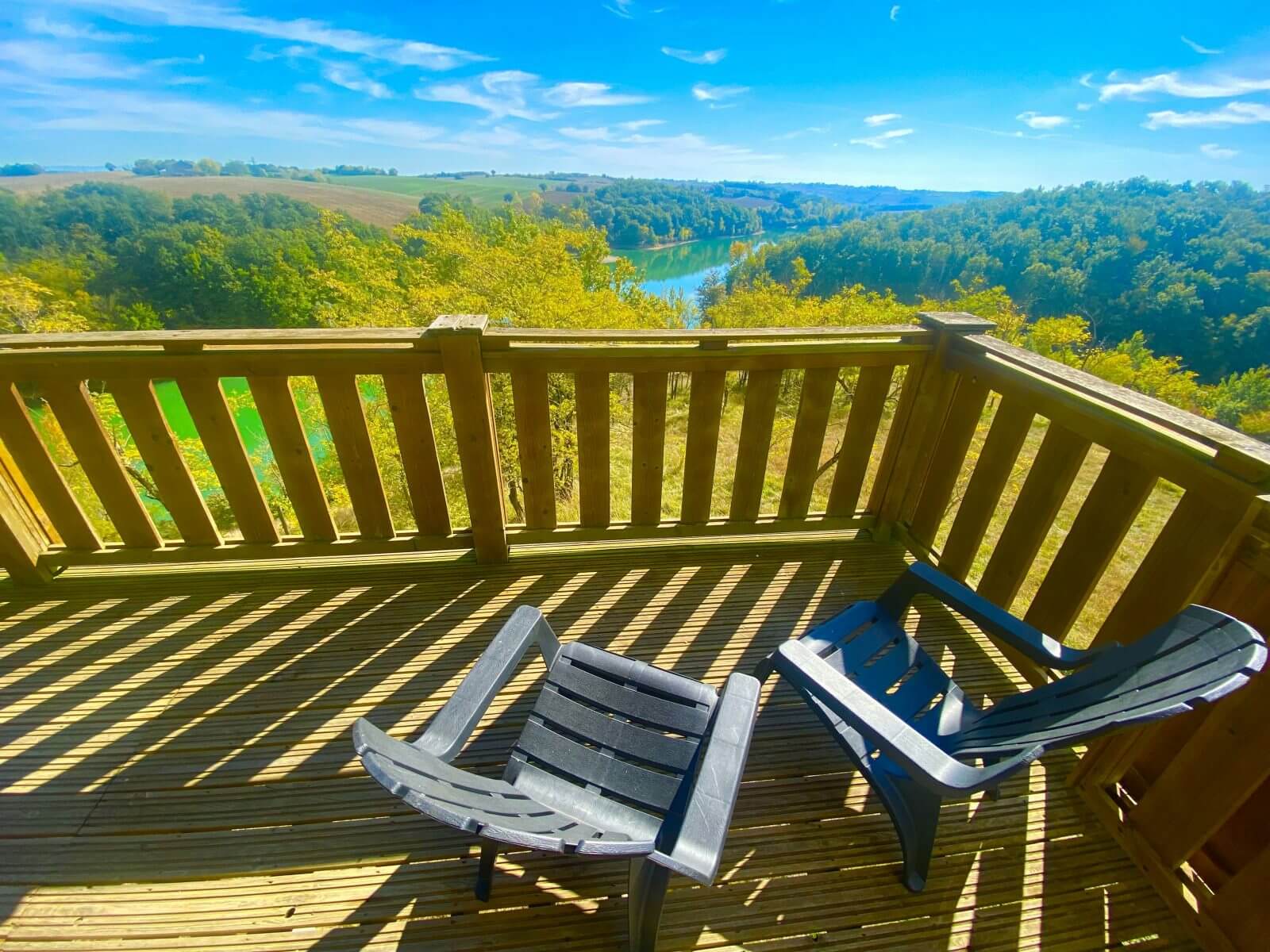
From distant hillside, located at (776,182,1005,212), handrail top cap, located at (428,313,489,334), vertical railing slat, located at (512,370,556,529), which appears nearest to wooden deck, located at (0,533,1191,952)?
vertical railing slat, located at (512,370,556,529)

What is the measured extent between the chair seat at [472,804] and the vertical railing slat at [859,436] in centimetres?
193

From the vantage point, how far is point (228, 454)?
221 centimetres

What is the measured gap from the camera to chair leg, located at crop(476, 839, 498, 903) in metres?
1.31

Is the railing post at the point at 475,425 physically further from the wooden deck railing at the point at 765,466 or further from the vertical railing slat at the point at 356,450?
the vertical railing slat at the point at 356,450

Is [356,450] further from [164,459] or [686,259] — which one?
[686,259]

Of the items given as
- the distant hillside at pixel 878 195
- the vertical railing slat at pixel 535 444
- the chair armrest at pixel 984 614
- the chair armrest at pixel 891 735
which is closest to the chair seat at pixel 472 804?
the chair armrest at pixel 891 735

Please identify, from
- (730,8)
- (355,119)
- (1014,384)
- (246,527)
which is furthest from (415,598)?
(355,119)

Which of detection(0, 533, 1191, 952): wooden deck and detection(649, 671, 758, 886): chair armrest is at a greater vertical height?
detection(649, 671, 758, 886): chair armrest

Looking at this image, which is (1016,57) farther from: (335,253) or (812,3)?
(335,253)

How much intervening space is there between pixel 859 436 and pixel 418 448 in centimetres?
202

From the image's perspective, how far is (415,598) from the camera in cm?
232

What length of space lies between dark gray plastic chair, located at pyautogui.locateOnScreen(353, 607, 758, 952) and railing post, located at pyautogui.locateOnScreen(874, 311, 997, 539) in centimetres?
167

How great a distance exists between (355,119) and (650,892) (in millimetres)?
45435

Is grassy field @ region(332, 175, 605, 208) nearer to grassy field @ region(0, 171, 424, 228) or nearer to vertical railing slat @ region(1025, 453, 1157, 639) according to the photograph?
grassy field @ region(0, 171, 424, 228)
